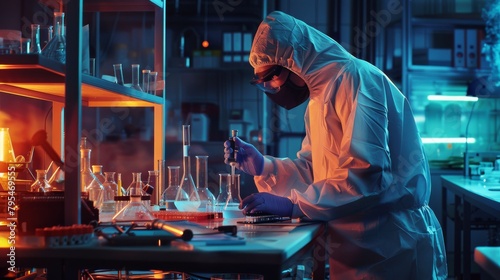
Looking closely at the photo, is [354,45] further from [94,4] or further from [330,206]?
[330,206]

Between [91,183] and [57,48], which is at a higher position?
[57,48]

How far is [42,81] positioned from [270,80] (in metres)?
0.84

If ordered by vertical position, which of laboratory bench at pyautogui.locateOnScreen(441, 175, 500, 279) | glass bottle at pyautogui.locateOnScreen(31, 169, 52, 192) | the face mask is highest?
the face mask

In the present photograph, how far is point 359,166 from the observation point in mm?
2078

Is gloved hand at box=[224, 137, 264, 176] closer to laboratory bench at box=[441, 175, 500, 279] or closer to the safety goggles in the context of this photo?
the safety goggles

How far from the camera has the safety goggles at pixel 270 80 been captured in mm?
2432

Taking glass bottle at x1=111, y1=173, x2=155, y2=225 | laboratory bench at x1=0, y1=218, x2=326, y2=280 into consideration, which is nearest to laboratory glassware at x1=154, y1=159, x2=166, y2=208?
glass bottle at x1=111, y1=173, x2=155, y2=225

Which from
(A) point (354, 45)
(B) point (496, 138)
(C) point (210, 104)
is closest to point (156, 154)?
(C) point (210, 104)

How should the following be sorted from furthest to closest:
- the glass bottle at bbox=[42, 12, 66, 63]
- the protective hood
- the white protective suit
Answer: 1. the protective hood
2. the white protective suit
3. the glass bottle at bbox=[42, 12, 66, 63]

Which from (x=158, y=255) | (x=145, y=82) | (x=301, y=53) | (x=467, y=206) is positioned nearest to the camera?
(x=158, y=255)

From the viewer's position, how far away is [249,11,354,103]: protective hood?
2.36 metres

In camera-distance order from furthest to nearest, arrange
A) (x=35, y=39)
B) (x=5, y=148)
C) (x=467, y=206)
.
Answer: (x=467, y=206) → (x=5, y=148) → (x=35, y=39)

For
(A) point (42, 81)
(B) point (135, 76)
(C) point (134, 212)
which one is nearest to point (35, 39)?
(A) point (42, 81)

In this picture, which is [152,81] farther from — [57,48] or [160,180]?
[57,48]
